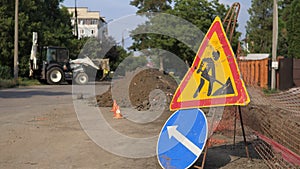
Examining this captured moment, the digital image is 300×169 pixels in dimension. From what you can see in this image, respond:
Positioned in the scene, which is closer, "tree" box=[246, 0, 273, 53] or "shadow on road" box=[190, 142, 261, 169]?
"shadow on road" box=[190, 142, 261, 169]

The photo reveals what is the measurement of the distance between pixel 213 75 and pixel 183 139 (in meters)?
1.04

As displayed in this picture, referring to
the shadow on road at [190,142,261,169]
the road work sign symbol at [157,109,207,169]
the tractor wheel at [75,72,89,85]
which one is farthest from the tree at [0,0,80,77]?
the road work sign symbol at [157,109,207,169]

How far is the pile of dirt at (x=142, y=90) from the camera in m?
17.0

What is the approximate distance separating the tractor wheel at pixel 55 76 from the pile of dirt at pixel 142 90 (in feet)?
46.7

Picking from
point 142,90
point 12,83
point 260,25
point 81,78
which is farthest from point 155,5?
point 260,25

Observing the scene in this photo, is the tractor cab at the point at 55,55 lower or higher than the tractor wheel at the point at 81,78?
higher

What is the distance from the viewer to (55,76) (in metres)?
34.4

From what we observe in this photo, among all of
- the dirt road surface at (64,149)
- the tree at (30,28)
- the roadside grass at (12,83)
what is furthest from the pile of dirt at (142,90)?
the tree at (30,28)

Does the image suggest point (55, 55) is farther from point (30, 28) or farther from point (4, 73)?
point (30, 28)

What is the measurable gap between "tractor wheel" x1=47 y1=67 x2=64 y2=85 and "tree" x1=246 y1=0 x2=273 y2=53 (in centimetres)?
3496

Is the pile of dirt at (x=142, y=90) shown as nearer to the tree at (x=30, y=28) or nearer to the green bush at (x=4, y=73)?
the green bush at (x=4, y=73)

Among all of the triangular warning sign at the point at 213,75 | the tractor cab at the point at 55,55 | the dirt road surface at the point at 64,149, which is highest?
the tractor cab at the point at 55,55

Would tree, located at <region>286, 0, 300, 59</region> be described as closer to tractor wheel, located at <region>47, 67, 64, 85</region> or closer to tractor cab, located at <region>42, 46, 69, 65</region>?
tractor cab, located at <region>42, 46, 69, 65</region>

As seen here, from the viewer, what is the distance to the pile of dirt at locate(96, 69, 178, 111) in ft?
55.9
